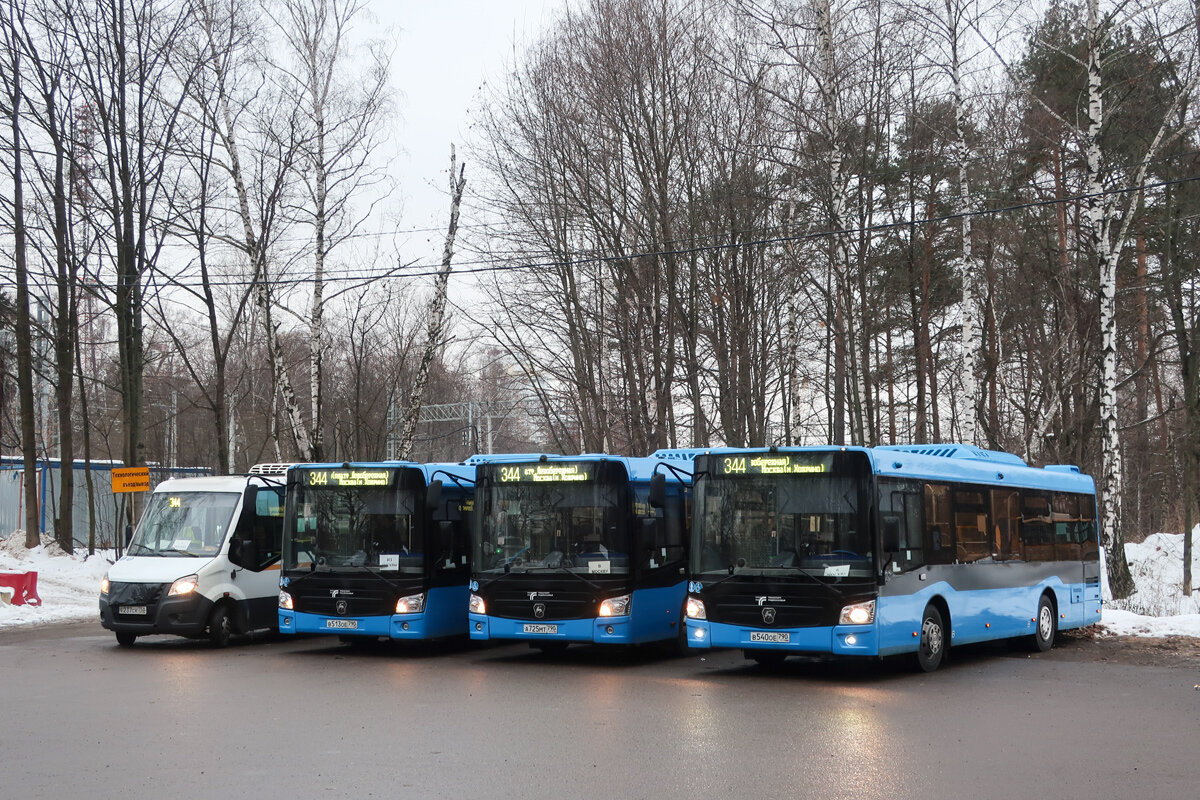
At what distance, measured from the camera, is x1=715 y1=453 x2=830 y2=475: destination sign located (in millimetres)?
14383

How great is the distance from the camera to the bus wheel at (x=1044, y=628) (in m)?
17.9

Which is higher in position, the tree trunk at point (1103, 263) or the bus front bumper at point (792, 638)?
the tree trunk at point (1103, 263)

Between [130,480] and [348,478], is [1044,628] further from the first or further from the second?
[130,480]

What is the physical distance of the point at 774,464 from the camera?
14.6 m

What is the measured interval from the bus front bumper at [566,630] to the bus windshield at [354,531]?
1.59m

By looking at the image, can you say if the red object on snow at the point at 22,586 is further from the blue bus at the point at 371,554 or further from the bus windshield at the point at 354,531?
the bus windshield at the point at 354,531

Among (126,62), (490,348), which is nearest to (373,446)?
(490,348)

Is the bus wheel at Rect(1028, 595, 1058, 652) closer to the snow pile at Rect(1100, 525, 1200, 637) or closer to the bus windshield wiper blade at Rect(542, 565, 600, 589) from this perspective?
the snow pile at Rect(1100, 525, 1200, 637)

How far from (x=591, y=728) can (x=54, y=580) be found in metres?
23.3

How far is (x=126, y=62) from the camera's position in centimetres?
3431

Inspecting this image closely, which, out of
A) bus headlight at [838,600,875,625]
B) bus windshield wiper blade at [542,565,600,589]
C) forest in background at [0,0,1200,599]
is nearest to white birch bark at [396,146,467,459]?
forest in background at [0,0,1200,599]

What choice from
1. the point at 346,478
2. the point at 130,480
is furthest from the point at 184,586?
the point at 130,480

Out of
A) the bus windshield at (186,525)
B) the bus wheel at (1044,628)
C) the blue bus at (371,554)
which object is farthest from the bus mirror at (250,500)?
the bus wheel at (1044,628)

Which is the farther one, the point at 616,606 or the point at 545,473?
the point at 545,473
